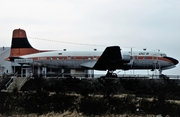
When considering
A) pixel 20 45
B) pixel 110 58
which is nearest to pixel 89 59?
pixel 110 58

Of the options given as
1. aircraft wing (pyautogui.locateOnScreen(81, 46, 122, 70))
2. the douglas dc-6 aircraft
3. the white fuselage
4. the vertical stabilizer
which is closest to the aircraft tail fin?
the vertical stabilizer

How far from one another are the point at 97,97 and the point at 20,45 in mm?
20651

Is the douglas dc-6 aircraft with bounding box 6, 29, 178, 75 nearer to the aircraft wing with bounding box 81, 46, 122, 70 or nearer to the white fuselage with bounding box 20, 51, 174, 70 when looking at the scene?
the white fuselage with bounding box 20, 51, 174, 70

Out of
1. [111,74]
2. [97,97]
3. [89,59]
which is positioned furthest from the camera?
[89,59]

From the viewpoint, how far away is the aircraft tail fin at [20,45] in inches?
1799

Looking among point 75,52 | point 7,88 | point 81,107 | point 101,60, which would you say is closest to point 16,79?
point 7,88

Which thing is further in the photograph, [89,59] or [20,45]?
[20,45]


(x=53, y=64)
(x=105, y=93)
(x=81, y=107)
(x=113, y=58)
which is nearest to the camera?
(x=81, y=107)

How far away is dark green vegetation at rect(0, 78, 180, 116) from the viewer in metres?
27.6

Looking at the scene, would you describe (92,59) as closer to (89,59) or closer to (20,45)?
(89,59)

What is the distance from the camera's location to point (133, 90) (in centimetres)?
3397

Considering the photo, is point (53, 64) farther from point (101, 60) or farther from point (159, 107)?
point (159, 107)

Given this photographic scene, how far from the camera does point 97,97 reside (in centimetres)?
2980

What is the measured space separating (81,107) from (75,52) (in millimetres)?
15098
